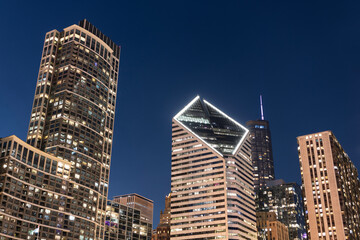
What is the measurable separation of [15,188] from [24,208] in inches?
405

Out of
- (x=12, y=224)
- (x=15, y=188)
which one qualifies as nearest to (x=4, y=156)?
(x=15, y=188)

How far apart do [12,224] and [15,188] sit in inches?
627

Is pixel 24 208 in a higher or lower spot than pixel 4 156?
lower

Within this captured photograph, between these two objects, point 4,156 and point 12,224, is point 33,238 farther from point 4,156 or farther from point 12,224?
point 4,156

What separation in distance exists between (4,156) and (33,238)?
132 feet

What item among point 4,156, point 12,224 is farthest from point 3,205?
point 4,156

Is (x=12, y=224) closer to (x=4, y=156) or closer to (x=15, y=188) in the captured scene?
(x=15, y=188)

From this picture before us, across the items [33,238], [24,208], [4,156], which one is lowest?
[33,238]

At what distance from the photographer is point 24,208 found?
650 feet

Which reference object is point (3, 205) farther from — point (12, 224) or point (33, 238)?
point (33, 238)

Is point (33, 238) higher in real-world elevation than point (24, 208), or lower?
lower

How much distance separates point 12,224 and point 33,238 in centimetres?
1425

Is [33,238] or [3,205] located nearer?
[3,205]

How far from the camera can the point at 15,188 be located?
19575 cm
